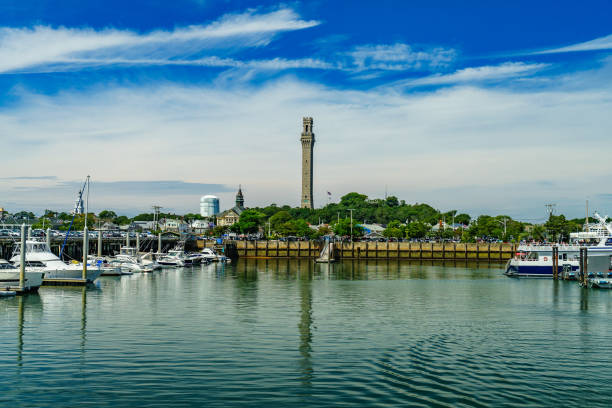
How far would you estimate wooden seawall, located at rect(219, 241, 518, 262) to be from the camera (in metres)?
148

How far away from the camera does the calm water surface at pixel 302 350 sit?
25.0m

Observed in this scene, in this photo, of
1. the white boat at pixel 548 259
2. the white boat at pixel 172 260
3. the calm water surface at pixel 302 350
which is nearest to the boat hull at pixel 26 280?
the calm water surface at pixel 302 350

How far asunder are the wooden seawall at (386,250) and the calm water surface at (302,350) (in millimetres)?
86328

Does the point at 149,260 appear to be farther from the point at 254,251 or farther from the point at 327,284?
the point at 254,251

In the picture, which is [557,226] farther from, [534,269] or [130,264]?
[130,264]

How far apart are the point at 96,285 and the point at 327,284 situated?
30894 millimetres

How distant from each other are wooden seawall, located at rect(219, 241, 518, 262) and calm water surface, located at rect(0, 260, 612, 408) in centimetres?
8633

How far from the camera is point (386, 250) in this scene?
151375 mm

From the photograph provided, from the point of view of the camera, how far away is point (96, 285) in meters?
71.6

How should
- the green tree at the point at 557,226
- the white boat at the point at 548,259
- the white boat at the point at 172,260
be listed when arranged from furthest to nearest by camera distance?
the green tree at the point at 557,226
the white boat at the point at 172,260
the white boat at the point at 548,259

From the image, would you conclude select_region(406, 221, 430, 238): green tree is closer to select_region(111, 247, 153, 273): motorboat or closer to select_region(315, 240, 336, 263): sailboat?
select_region(315, 240, 336, 263): sailboat

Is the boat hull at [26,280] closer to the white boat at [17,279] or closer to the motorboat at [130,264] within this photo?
the white boat at [17,279]

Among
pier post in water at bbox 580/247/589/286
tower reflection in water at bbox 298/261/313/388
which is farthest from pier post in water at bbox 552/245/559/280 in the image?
tower reflection in water at bbox 298/261/313/388

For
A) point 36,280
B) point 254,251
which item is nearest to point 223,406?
point 36,280
